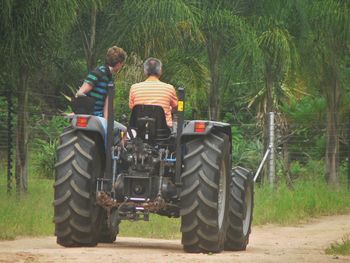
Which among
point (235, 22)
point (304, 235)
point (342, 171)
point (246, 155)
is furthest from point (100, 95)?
point (342, 171)

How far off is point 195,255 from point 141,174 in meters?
1.04

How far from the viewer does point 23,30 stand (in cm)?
1573

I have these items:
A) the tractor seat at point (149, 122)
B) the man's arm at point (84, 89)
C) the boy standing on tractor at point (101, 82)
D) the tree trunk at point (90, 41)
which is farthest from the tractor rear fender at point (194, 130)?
the tree trunk at point (90, 41)

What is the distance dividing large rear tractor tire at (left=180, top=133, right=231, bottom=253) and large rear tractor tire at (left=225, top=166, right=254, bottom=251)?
0.90 metres

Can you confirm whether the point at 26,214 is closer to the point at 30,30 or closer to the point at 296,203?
the point at 30,30

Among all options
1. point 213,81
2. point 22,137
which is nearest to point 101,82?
point 22,137

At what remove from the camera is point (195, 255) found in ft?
30.3

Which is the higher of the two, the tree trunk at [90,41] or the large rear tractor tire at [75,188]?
the tree trunk at [90,41]

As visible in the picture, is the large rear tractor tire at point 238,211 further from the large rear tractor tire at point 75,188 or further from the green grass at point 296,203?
the green grass at point 296,203

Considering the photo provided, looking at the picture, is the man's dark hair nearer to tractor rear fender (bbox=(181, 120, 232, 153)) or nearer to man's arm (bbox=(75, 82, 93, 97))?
man's arm (bbox=(75, 82, 93, 97))

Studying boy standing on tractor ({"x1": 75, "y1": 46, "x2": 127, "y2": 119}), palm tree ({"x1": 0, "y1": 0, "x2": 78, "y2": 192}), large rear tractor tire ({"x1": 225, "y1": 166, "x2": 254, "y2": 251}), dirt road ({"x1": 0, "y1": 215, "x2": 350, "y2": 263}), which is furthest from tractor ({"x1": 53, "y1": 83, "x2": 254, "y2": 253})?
palm tree ({"x1": 0, "y1": 0, "x2": 78, "y2": 192})

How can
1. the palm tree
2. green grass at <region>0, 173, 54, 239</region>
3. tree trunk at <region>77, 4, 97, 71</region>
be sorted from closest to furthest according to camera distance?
green grass at <region>0, 173, 54, 239</region> → the palm tree → tree trunk at <region>77, 4, 97, 71</region>

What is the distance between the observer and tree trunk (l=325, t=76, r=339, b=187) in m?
22.9

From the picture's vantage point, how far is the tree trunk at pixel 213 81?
21047 mm
